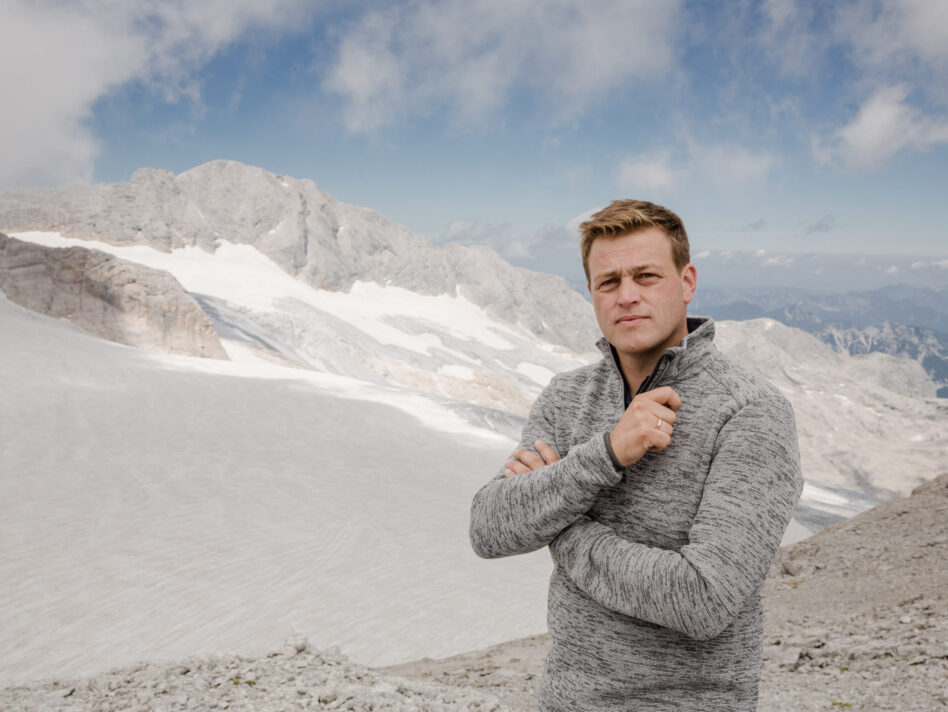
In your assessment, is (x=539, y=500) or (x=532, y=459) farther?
(x=532, y=459)

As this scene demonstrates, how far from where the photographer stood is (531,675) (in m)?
6.52

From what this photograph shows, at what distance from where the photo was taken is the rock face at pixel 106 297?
115ft

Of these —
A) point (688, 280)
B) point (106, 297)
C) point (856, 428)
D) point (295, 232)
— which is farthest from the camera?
point (856, 428)

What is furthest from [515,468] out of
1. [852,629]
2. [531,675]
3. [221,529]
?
[221,529]

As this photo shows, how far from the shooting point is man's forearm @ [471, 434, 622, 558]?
1908mm

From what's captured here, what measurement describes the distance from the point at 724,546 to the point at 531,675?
5.43 meters

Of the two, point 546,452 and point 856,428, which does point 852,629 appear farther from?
point 856,428

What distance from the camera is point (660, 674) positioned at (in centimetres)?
194

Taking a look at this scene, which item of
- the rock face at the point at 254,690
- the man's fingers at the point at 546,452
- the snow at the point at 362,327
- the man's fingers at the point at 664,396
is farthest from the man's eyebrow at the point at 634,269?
the snow at the point at 362,327

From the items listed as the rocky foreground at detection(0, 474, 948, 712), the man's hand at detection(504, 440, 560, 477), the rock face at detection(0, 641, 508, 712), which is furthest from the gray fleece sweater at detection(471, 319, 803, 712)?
the rocky foreground at detection(0, 474, 948, 712)

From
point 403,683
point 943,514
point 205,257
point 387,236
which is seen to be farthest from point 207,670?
point 387,236

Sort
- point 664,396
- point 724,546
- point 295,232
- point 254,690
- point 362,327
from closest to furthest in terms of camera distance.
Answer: point 724,546
point 664,396
point 254,690
point 362,327
point 295,232

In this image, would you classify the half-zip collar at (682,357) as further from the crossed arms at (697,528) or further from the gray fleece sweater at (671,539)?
the crossed arms at (697,528)

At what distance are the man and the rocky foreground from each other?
329 centimetres
